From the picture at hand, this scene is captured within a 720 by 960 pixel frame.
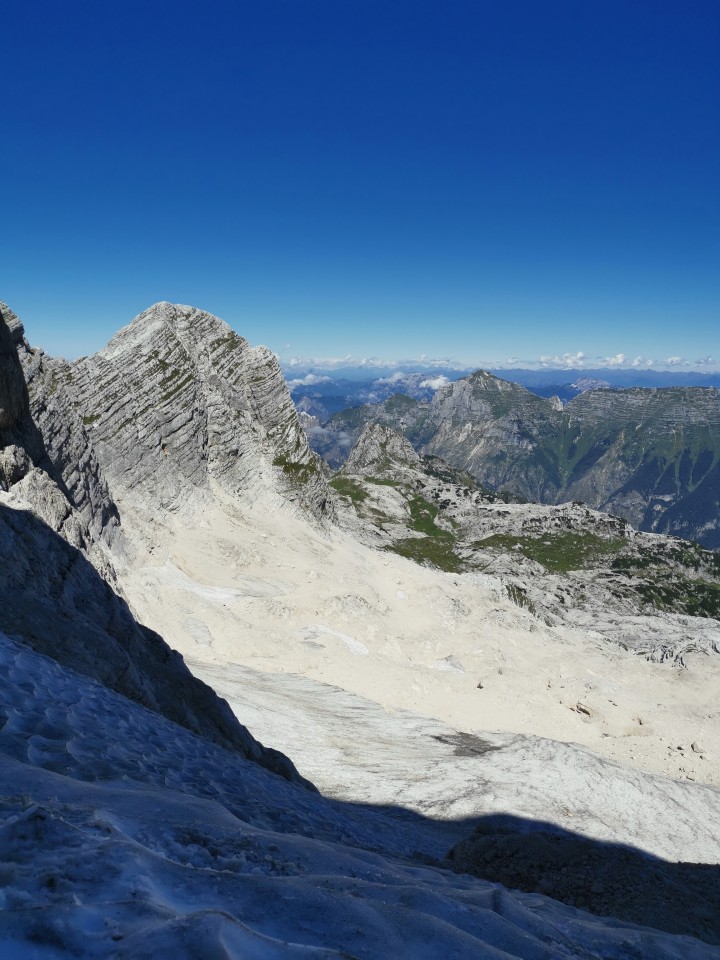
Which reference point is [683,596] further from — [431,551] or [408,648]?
[408,648]

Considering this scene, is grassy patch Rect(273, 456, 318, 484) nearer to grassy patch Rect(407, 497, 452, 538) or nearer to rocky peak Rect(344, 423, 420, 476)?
grassy patch Rect(407, 497, 452, 538)

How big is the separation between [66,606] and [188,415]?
3768 centimetres

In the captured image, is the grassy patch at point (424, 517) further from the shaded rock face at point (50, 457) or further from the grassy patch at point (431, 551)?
the shaded rock face at point (50, 457)

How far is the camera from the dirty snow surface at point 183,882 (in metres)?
3.59

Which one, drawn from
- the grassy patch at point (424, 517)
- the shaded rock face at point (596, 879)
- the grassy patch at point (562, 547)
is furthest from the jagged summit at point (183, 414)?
the grassy patch at point (562, 547)

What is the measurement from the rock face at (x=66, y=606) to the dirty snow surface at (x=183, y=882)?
375 centimetres

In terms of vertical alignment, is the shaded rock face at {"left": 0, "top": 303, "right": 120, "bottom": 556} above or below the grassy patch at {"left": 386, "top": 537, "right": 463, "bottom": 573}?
above

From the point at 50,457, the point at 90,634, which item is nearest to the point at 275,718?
the point at 90,634

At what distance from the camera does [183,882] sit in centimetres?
457

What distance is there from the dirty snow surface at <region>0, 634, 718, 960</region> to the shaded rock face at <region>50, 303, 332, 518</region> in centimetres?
3131

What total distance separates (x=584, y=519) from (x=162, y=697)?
125636 mm

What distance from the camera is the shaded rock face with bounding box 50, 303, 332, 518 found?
155 ft

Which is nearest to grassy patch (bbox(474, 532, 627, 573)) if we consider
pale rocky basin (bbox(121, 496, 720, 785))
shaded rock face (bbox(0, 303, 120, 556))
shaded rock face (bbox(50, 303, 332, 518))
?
pale rocky basin (bbox(121, 496, 720, 785))

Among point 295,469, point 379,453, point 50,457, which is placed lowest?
point 379,453
